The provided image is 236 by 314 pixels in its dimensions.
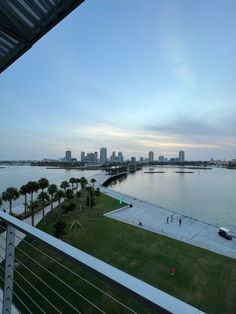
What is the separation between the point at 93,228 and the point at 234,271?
9.56m

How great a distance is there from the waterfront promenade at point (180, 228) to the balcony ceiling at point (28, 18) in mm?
14937

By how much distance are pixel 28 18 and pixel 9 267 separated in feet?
6.32

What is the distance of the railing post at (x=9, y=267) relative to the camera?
1.35 m

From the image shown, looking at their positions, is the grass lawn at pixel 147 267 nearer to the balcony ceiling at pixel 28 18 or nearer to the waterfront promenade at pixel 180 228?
the waterfront promenade at pixel 180 228

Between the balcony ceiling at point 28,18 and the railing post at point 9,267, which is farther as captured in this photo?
the balcony ceiling at point 28,18

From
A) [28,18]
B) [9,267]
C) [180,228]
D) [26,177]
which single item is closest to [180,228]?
[180,228]

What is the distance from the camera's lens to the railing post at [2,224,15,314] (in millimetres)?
1353

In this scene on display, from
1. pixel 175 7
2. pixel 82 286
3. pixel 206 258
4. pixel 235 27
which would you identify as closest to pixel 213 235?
pixel 206 258

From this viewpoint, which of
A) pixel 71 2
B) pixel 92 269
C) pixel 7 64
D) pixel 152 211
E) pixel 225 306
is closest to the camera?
pixel 92 269

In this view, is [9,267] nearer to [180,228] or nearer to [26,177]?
[180,228]

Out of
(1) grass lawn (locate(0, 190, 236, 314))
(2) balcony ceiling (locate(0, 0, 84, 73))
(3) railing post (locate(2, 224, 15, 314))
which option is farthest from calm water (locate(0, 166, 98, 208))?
(3) railing post (locate(2, 224, 15, 314))

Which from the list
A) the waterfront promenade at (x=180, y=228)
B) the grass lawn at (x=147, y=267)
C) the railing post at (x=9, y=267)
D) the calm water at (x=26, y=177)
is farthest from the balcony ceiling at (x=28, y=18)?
the calm water at (x=26, y=177)

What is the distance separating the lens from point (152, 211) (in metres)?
25.7

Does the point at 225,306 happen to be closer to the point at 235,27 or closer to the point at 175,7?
the point at 175,7
